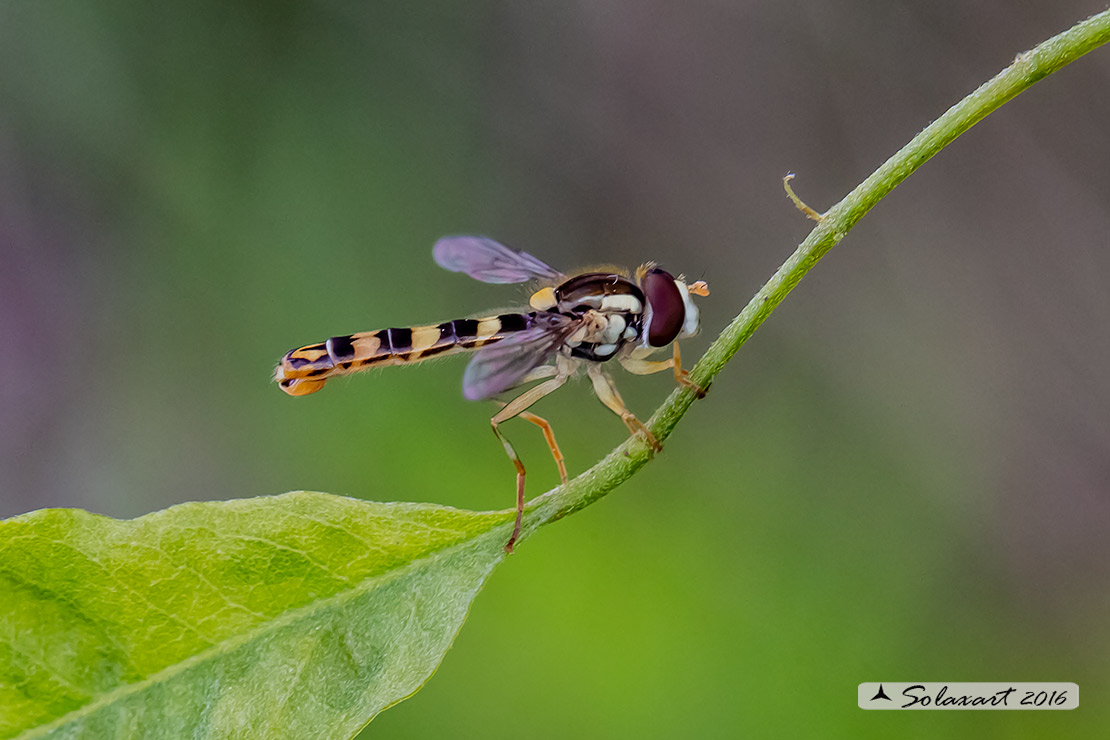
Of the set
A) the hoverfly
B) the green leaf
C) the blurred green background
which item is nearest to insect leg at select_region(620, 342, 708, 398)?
the hoverfly

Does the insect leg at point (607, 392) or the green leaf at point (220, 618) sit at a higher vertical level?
the insect leg at point (607, 392)

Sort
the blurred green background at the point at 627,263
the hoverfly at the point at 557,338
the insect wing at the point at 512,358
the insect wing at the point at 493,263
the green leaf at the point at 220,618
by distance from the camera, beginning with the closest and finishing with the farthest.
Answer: the green leaf at the point at 220,618 → the insect wing at the point at 512,358 → the hoverfly at the point at 557,338 → the insect wing at the point at 493,263 → the blurred green background at the point at 627,263

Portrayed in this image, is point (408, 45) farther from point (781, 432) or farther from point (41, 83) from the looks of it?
point (781, 432)

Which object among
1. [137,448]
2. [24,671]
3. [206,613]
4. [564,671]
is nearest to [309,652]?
[206,613]

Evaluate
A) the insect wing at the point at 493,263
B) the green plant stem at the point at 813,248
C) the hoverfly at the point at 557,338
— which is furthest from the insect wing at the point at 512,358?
Result: the green plant stem at the point at 813,248

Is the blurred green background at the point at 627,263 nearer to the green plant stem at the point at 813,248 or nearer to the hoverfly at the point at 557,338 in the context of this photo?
the hoverfly at the point at 557,338

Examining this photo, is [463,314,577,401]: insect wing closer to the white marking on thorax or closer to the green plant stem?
the white marking on thorax
